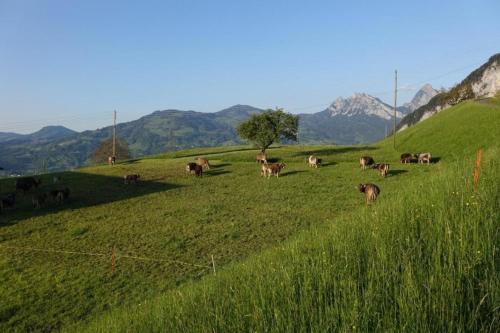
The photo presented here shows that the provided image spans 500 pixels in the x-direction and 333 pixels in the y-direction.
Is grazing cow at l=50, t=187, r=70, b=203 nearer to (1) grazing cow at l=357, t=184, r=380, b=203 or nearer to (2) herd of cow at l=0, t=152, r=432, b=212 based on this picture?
(2) herd of cow at l=0, t=152, r=432, b=212

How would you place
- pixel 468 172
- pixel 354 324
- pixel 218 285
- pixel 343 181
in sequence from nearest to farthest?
pixel 354 324
pixel 218 285
pixel 468 172
pixel 343 181

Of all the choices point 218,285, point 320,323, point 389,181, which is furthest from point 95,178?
point 320,323

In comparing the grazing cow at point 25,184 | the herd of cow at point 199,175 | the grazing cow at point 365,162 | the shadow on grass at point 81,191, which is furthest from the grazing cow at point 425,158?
the grazing cow at point 25,184

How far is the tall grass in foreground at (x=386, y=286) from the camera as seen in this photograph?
431cm

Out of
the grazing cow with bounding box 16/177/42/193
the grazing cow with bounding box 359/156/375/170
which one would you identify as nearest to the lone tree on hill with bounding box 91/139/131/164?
the grazing cow with bounding box 16/177/42/193

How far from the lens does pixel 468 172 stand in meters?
10.2

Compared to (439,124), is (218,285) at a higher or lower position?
lower

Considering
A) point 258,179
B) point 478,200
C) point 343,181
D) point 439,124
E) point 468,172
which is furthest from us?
point 439,124

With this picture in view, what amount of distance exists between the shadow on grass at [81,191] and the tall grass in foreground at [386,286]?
1236 inches

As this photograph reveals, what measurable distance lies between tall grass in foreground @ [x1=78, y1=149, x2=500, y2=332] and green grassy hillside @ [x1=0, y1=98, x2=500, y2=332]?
0.10 feet

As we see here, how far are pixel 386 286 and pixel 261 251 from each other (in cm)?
1143

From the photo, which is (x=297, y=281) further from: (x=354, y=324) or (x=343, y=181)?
(x=343, y=181)

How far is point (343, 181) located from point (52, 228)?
28.0m

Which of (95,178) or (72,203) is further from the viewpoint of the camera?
(95,178)
